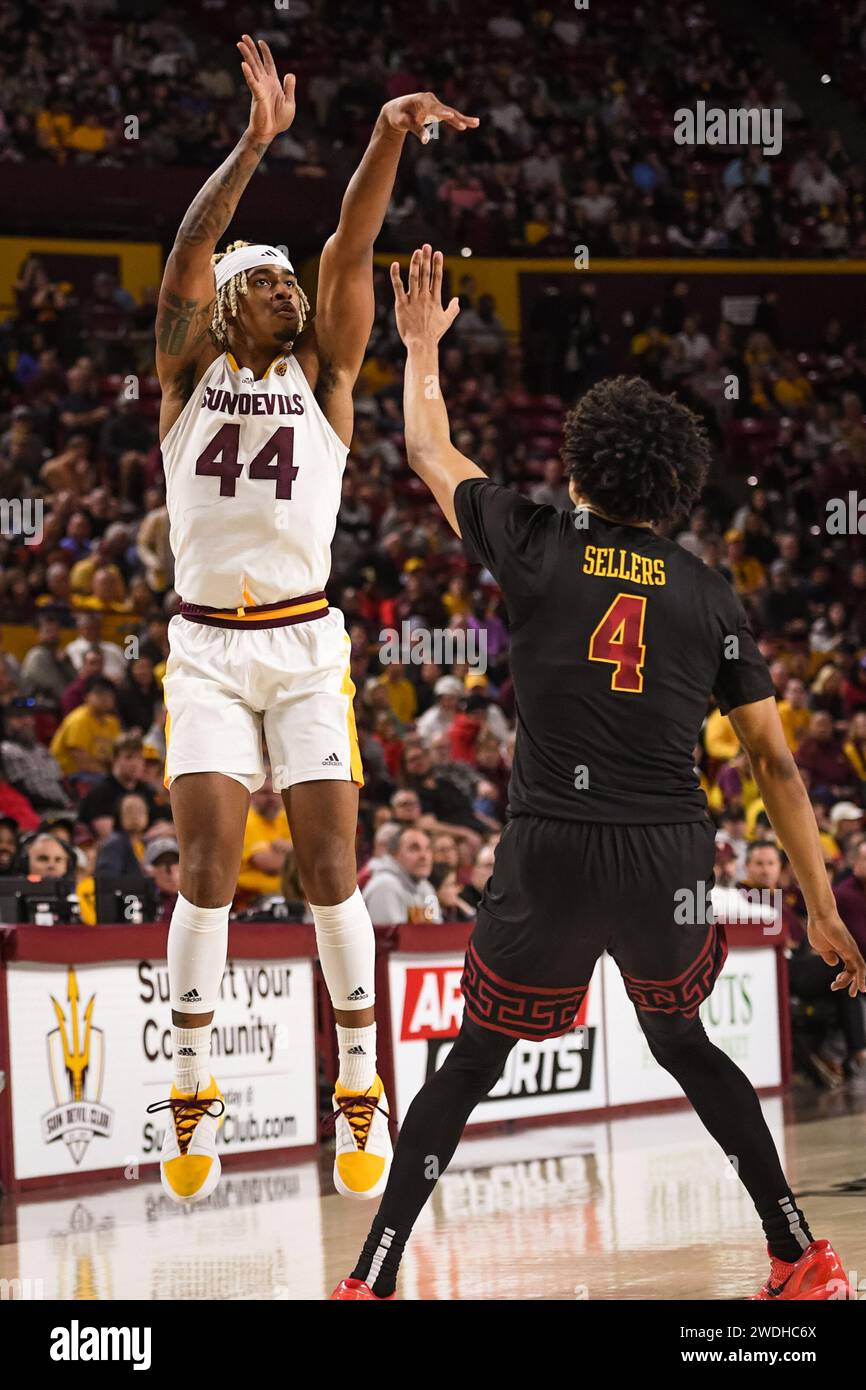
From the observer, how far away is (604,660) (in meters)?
4.70

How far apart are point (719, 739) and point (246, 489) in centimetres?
1029

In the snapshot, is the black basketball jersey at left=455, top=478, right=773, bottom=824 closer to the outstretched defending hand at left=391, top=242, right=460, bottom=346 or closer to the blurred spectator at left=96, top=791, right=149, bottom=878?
the outstretched defending hand at left=391, top=242, right=460, bottom=346

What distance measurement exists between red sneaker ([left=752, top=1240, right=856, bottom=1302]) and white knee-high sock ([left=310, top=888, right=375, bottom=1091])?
55.4 inches

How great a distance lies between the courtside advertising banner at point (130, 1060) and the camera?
8586 millimetres

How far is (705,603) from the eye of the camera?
15.8 feet

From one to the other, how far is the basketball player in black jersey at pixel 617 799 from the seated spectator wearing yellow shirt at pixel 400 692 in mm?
9750

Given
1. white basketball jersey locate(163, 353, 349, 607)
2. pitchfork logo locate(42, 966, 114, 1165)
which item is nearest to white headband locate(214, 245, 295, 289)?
white basketball jersey locate(163, 353, 349, 607)

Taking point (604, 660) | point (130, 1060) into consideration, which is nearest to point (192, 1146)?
point (604, 660)

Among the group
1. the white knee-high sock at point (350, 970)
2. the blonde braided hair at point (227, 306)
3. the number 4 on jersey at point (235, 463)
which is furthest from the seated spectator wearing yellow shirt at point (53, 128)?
the white knee-high sock at point (350, 970)

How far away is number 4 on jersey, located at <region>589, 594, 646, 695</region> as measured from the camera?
470 centimetres

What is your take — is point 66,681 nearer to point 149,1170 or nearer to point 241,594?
point 149,1170

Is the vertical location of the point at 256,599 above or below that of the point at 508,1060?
above

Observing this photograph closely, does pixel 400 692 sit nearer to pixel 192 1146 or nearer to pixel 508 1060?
pixel 508 1060

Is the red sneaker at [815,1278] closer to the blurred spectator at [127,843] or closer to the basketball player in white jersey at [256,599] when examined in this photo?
the basketball player in white jersey at [256,599]
